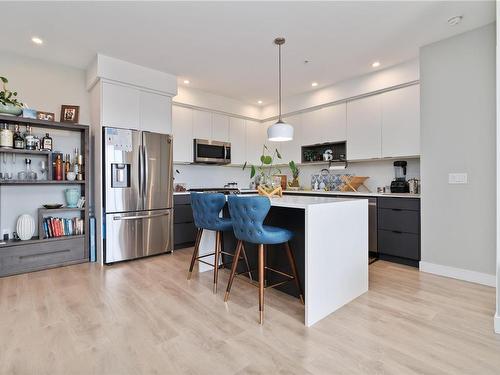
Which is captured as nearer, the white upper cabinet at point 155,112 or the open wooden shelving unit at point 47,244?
the open wooden shelving unit at point 47,244

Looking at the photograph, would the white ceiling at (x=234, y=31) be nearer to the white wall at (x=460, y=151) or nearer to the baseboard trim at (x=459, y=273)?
the white wall at (x=460, y=151)

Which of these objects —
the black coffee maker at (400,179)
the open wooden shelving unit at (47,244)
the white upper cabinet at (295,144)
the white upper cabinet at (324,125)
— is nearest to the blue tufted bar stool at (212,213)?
the open wooden shelving unit at (47,244)

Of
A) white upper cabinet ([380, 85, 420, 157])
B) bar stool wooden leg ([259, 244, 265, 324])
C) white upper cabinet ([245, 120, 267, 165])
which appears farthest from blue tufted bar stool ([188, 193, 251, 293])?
white upper cabinet ([245, 120, 267, 165])

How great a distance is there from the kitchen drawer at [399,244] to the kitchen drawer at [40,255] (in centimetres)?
393

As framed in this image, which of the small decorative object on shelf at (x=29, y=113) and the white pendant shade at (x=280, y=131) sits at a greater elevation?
the small decorative object on shelf at (x=29, y=113)

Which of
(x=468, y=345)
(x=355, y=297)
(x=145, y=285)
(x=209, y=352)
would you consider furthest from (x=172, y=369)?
(x=468, y=345)

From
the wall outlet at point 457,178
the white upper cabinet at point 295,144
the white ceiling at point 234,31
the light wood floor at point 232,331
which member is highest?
the white ceiling at point 234,31

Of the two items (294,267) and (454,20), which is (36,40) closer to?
(294,267)

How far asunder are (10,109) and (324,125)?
435 cm

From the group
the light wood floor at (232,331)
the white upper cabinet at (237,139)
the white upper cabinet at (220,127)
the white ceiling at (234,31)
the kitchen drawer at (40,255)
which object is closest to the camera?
the light wood floor at (232,331)

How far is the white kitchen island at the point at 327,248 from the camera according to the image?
75.2 inches

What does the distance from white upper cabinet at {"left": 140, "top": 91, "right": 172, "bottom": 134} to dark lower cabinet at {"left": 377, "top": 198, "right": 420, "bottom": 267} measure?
3.23 m

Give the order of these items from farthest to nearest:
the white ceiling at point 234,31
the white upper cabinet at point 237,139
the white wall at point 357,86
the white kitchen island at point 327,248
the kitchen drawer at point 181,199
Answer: the white upper cabinet at point 237,139
the kitchen drawer at point 181,199
the white wall at point 357,86
the white ceiling at point 234,31
the white kitchen island at point 327,248

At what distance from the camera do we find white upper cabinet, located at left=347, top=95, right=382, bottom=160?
3992 mm
